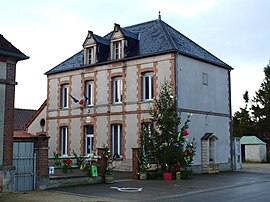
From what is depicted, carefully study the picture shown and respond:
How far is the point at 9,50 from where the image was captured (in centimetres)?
1431

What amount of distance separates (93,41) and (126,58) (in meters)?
3.20

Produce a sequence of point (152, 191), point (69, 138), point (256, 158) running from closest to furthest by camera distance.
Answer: point (152, 191) < point (69, 138) < point (256, 158)

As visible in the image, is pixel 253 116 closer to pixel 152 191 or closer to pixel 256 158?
pixel 256 158

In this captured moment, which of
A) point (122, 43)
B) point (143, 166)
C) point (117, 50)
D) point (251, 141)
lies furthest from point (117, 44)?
point (251, 141)

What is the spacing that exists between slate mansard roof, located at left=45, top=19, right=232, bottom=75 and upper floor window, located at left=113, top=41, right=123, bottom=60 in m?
0.88

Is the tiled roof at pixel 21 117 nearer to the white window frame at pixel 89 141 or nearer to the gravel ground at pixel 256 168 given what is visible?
the white window frame at pixel 89 141

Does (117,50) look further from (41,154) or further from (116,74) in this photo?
(41,154)

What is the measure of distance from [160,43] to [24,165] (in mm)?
12448

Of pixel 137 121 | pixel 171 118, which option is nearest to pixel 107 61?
pixel 137 121

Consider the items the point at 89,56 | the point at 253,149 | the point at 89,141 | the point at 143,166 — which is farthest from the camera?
the point at 253,149

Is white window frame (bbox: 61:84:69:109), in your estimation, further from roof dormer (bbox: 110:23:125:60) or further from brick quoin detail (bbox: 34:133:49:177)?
brick quoin detail (bbox: 34:133:49:177)

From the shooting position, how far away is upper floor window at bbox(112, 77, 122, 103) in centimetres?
2545

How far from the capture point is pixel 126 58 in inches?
972

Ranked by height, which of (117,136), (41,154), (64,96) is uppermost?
(64,96)
